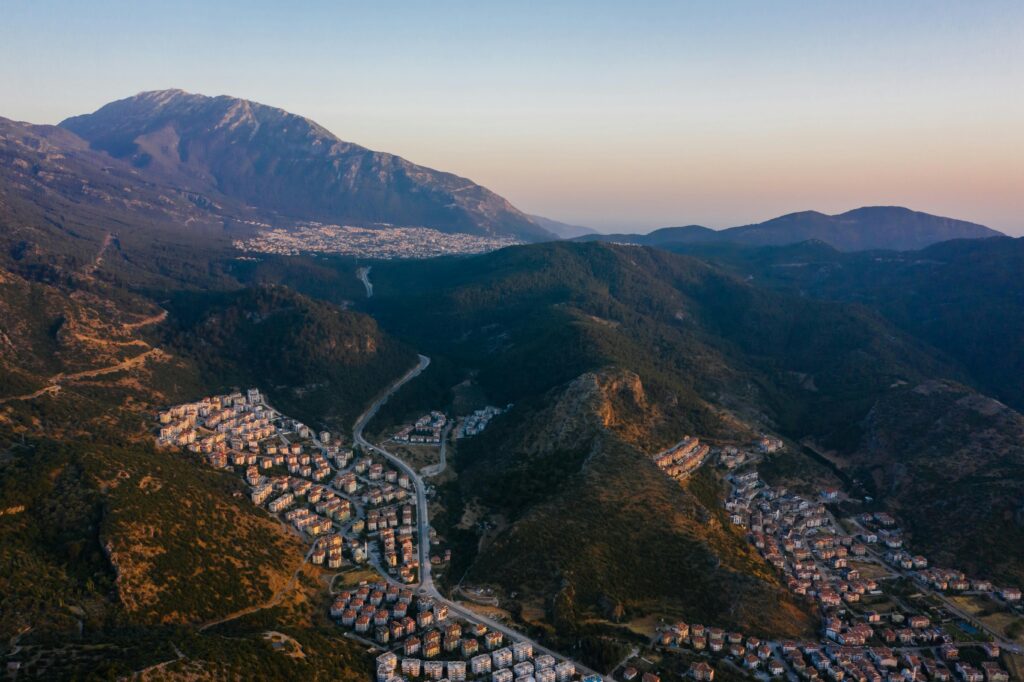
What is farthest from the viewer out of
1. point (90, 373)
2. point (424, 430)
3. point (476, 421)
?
point (476, 421)

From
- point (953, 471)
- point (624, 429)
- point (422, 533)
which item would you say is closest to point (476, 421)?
point (624, 429)

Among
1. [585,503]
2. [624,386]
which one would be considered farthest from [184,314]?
[585,503]

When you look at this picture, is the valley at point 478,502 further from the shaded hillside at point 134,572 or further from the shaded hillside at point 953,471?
the shaded hillside at point 953,471

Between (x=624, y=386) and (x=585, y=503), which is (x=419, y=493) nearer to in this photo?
(x=585, y=503)

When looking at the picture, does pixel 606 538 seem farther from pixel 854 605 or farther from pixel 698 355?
pixel 698 355

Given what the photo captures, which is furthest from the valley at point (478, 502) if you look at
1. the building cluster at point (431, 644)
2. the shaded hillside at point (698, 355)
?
the shaded hillside at point (698, 355)

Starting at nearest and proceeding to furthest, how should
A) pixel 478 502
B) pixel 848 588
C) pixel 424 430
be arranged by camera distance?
pixel 848 588 < pixel 478 502 < pixel 424 430
